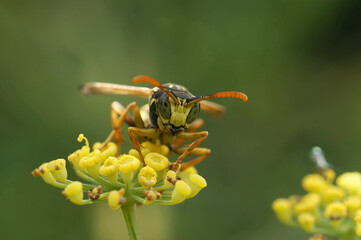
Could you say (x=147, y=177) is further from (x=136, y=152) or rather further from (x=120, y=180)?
(x=136, y=152)

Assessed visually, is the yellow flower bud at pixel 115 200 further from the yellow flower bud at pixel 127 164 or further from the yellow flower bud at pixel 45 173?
the yellow flower bud at pixel 45 173

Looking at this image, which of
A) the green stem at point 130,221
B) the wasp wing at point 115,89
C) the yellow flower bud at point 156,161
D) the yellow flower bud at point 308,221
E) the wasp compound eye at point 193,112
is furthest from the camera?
the wasp wing at point 115,89

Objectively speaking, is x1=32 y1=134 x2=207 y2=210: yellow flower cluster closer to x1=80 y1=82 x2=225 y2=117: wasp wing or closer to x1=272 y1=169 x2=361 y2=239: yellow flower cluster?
x1=80 y1=82 x2=225 y2=117: wasp wing

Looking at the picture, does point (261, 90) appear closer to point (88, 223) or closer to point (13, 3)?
point (88, 223)

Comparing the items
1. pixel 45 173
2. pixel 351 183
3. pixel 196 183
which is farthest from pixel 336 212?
pixel 45 173

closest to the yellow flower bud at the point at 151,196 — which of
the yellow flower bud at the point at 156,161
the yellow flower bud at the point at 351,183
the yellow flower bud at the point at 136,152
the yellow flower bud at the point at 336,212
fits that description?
the yellow flower bud at the point at 156,161

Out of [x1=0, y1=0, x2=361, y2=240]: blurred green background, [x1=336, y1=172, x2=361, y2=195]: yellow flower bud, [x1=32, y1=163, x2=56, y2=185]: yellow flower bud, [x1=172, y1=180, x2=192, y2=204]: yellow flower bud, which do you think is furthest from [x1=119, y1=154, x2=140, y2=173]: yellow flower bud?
[x1=0, y1=0, x2=361, y2=240]: blurred green background
